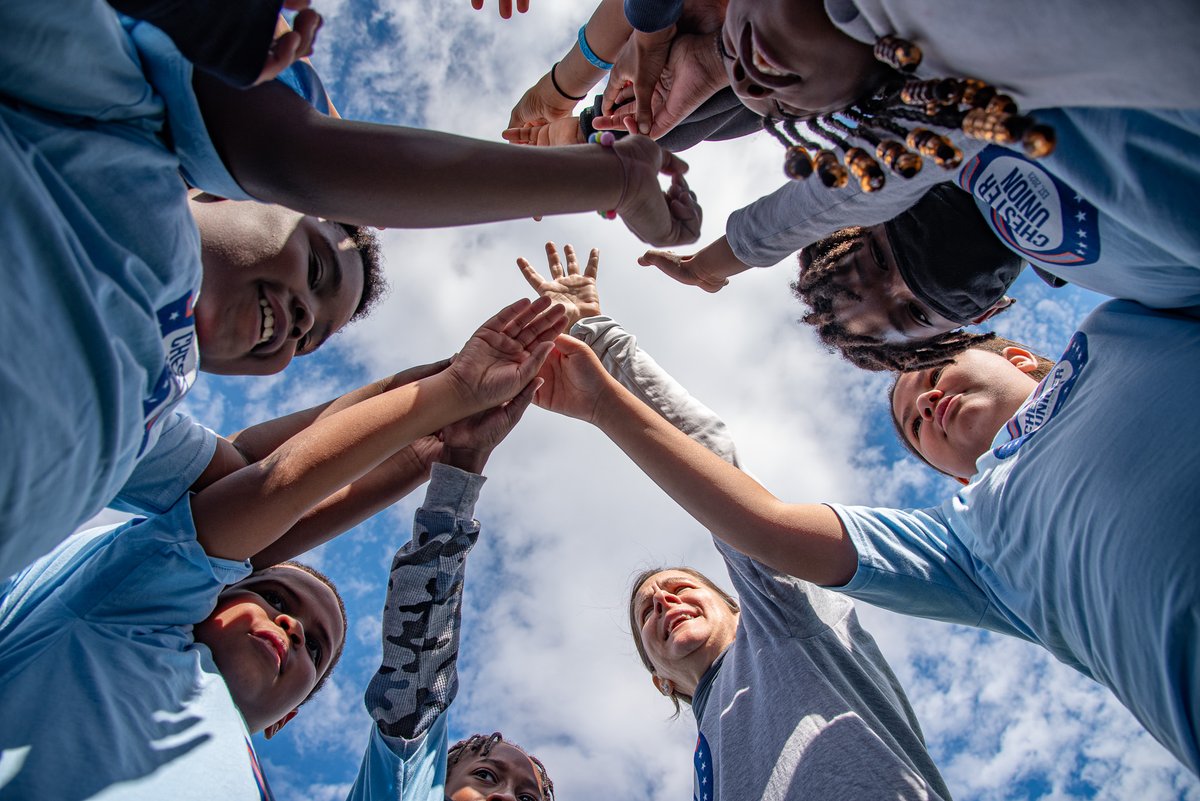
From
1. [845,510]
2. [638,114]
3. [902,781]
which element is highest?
[638,114]

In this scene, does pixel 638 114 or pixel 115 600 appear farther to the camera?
pixel 638 114

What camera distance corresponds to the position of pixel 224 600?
8.41ft

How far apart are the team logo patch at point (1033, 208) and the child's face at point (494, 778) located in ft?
10.6

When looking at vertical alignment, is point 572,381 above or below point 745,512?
above

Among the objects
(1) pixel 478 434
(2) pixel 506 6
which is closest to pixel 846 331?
(1) pixel 478 434

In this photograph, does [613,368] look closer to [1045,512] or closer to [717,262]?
[717,262]

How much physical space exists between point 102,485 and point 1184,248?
202 cm

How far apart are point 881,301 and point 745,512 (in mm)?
932

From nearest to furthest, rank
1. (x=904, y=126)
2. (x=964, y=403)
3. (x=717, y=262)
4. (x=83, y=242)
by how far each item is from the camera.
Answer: (x=83, y=242) → (x=904, y=126) → (x=964, y=403) → (x=717, y=262)

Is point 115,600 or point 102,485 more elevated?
point 102,485

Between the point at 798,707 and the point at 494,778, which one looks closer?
the point at 798,707

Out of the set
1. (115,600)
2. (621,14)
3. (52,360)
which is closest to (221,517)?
(115,600)

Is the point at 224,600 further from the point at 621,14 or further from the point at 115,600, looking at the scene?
the point at 621,14

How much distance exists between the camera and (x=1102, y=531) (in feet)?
4.30
